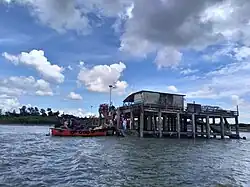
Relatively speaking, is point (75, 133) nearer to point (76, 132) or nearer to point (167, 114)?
point (76, 132)

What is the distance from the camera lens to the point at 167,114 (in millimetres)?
68875

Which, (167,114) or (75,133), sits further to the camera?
(167,114)

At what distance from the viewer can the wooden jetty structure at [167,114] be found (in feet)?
205

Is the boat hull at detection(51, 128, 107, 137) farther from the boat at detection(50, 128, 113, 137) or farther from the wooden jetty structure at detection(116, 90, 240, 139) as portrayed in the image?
the wooden jetty structure at detection(116, 90, 240, 139)

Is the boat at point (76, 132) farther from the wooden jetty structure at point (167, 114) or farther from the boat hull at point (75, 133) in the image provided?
the wooden jetty structure at point (167, 114)

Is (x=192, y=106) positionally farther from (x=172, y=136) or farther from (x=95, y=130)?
(x=95, y=130)

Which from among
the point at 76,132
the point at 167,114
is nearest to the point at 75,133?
the point at 76,132

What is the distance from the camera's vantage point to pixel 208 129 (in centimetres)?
6831

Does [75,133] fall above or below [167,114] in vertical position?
below

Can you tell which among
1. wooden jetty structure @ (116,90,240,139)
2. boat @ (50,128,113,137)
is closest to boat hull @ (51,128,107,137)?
boat @ (50,128,113,137)

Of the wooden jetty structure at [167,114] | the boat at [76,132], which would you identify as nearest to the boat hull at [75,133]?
the boat at [76,132]

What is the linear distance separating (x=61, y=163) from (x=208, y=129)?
159 feet

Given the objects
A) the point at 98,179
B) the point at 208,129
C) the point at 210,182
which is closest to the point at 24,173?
the point at 98,179

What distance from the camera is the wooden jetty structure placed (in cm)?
6247
